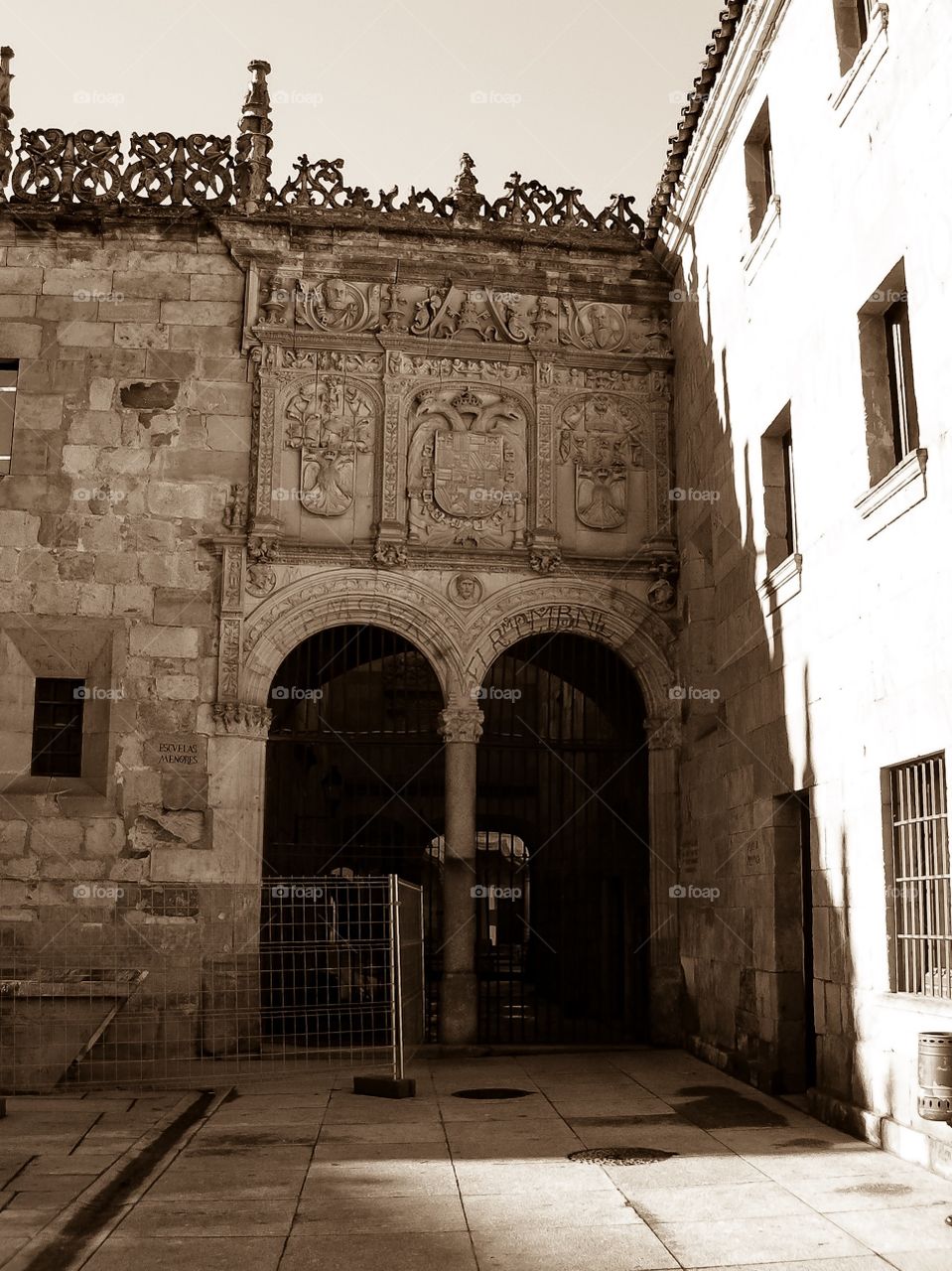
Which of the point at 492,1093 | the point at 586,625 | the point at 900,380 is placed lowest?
the point at 492,1093

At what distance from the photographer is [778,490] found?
35.8 feet

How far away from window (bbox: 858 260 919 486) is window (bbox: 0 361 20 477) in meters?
8.65

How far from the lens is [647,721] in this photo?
13.5 metres

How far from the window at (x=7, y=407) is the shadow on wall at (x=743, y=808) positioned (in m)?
7.05

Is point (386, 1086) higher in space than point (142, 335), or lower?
lower

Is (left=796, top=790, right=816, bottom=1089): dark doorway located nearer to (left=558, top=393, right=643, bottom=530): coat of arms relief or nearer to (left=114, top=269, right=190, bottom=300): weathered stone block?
(left=558, top=393, right=643, bottom=530): coat of arms relief

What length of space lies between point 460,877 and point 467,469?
4.28 m

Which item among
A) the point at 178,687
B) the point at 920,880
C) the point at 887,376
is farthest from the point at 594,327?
the point at 920,880

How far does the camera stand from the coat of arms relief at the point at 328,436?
43.5 ft

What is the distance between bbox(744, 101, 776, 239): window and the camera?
11.5m

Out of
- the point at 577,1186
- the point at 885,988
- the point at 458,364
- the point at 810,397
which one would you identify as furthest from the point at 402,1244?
the point at 458,364

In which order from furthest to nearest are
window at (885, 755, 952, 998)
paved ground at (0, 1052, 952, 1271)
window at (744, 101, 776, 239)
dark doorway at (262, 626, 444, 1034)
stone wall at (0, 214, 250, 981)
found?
dark doorway at (262, 626, 444, 1034)
stone wall at (0, 214, 250, 981)
window at (744, 101, 776, 239)
window at (885, 755, 952, 998)
paved ground at (0, 1052, 952, 1271)

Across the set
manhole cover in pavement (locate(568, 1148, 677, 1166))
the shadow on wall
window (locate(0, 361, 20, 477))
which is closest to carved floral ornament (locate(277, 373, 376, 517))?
window (locate(0, 361, 20, 477))

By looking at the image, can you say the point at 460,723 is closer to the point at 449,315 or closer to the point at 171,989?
the point at 171,989
